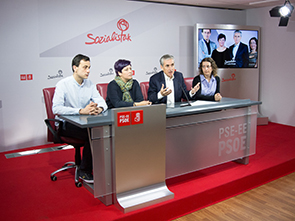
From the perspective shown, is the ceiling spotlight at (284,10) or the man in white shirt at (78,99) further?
the ceiling spotlight at (284,10)

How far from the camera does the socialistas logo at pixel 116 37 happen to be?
4734mm

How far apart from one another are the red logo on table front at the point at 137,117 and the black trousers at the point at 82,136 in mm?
639

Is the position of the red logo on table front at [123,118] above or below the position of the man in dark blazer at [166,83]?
below

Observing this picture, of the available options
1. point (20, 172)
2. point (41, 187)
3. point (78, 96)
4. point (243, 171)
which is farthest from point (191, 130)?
point (20, 172)

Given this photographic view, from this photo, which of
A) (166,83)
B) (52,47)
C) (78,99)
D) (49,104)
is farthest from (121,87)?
(52,47)

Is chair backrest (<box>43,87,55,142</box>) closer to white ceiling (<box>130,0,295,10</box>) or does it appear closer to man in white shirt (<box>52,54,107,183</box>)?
man in white shirt (<box>52,54,107,183</box>)

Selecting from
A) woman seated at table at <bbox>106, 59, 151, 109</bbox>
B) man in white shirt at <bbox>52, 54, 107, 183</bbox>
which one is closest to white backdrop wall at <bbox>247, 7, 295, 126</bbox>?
woman seated at table at <bbox>106, 59, 151, 109</bbox>

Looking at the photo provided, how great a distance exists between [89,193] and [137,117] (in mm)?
895

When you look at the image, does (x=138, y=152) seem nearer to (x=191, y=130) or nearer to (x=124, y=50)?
(x=191, y=130)

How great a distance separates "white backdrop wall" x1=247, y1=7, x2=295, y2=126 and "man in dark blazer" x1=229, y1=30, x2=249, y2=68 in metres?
0.54

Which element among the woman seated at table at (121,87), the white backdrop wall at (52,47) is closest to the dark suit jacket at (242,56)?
the white backdrop wall at (52,47)

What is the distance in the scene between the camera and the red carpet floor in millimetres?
2408

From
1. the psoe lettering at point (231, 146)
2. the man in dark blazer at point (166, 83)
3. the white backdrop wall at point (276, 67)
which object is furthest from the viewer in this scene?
A: the white backdrop wall at point (276, 67)

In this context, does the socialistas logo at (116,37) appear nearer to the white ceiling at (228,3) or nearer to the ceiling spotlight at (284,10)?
the white ceiling at (228,3)
